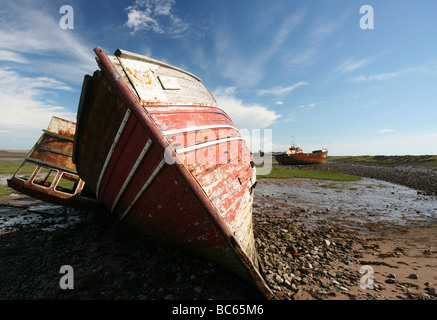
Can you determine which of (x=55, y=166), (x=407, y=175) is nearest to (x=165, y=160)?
(x=55, y=166)

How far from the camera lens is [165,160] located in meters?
3.46

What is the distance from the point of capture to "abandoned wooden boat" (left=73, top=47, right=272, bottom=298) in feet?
11.4

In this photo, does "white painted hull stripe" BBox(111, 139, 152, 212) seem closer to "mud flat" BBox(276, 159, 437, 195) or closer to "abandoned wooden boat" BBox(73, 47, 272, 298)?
"abandoned wooden boat" BBox(73, 47, 272, 298)

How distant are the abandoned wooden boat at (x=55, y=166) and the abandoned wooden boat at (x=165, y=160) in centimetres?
388

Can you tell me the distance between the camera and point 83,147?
529 cm

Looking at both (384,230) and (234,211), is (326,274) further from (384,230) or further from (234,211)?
(384,230)

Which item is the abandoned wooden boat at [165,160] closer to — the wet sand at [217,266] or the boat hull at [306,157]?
the wet sand at [217,266]

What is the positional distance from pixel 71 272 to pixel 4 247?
3096 millimetres

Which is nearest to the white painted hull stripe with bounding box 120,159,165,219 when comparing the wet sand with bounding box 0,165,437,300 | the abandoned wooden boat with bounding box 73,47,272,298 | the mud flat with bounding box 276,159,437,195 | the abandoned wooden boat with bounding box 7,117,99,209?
the abandoned wooden boat with bounding box 73,47,272,298

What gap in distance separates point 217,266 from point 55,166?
8.13 metres

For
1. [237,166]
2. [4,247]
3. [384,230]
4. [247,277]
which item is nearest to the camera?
[247,277]

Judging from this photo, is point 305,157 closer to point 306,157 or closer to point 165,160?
point 306,157

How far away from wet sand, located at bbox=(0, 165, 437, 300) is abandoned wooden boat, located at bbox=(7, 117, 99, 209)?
0.96 metres

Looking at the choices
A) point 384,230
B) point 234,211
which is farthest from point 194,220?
point 384,230
